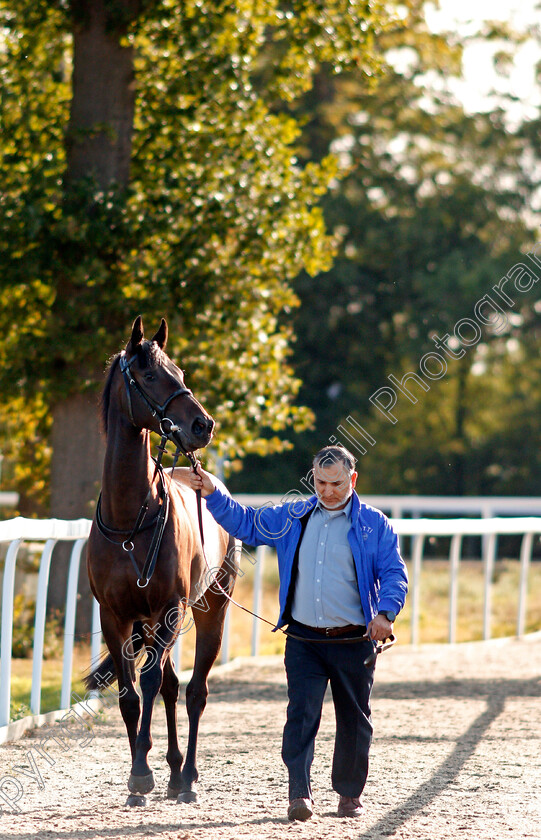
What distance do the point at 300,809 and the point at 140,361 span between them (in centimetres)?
205

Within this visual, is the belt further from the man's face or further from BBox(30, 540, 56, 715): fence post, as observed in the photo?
BBox(30, 540, 56, 715): fence post

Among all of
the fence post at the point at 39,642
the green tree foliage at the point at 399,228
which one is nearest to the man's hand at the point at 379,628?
the fence post at the point at 39,642

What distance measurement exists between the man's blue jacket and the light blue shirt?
5 cm

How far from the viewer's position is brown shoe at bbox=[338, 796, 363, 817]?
4.70 metres

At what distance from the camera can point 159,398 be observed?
511cm

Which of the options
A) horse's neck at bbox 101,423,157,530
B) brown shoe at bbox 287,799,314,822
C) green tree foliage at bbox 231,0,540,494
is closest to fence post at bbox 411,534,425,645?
horse's neck at bbox 101,423,157,530

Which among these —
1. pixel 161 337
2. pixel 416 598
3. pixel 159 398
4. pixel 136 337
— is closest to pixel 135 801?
pixel 159 398

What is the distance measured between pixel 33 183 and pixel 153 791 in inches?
233

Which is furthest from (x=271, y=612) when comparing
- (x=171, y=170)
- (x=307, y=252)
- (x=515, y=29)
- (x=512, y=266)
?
(x=515, y=29)

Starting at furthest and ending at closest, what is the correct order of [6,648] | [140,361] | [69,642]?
[69,642]
[6,648]
[140,361]

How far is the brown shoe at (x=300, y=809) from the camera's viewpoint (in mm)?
4520

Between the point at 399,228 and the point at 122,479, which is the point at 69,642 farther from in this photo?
the point at 399,228

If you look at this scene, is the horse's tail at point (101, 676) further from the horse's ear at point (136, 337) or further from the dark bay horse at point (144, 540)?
the horse's ear at point (136, 337)

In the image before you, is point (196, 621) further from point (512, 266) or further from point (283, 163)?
point (512, 266)
